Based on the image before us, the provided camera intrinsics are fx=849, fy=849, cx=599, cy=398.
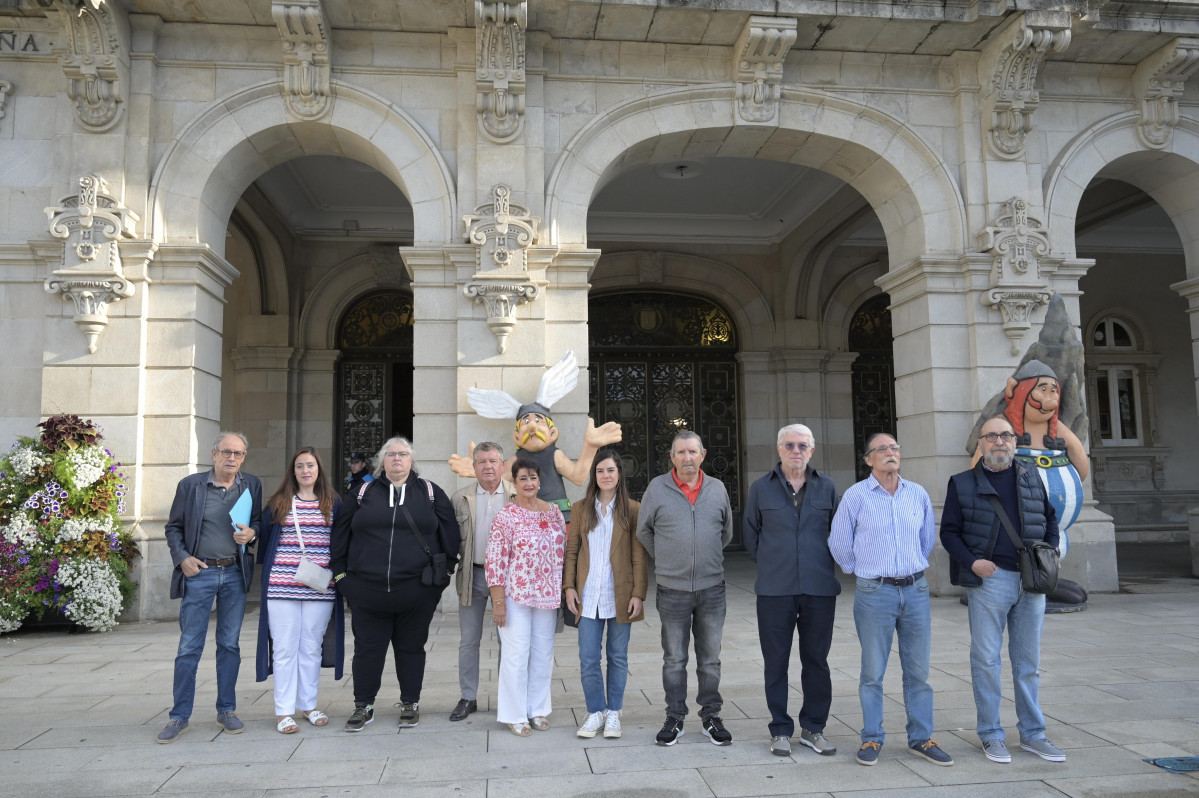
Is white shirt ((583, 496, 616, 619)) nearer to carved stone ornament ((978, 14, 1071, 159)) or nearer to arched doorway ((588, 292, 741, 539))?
carved stone ornament ((978, 14, 1071, 159))

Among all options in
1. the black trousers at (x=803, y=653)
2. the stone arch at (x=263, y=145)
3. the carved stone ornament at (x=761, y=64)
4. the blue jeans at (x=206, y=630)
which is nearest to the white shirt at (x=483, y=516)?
the blue jeans at (x=206, y=630)

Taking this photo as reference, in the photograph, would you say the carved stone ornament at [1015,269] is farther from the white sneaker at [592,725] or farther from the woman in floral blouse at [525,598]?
the white sneaker at [592,725]

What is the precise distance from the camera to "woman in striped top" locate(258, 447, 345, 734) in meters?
5.09

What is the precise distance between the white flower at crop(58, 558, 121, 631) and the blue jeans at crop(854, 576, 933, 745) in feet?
23.3

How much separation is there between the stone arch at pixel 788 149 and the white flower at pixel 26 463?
18.2 ft

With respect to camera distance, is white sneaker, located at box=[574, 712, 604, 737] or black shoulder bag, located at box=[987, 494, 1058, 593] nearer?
black shoulder bag, located at box=[987, 494, 1058, 593]

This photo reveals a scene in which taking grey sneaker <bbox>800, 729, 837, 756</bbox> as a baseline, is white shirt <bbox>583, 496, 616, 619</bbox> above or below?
above

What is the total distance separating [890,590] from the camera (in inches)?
176

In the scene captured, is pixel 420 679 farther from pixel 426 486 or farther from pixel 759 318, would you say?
pixel 759 318

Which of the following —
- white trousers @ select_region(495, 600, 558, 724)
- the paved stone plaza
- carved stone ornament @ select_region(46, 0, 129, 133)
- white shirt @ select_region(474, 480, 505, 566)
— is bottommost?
the paved stone plaza

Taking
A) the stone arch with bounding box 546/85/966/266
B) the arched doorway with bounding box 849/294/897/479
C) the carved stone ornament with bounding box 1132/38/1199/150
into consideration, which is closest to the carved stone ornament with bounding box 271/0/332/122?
the stone arch with bounding box 546/85/966/266

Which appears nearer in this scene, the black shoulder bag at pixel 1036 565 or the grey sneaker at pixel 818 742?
the black shoulder bag at pixel 1036 565

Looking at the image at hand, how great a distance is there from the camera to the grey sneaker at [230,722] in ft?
16.5

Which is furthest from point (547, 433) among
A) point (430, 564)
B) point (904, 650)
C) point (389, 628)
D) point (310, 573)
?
point (904, 650)
